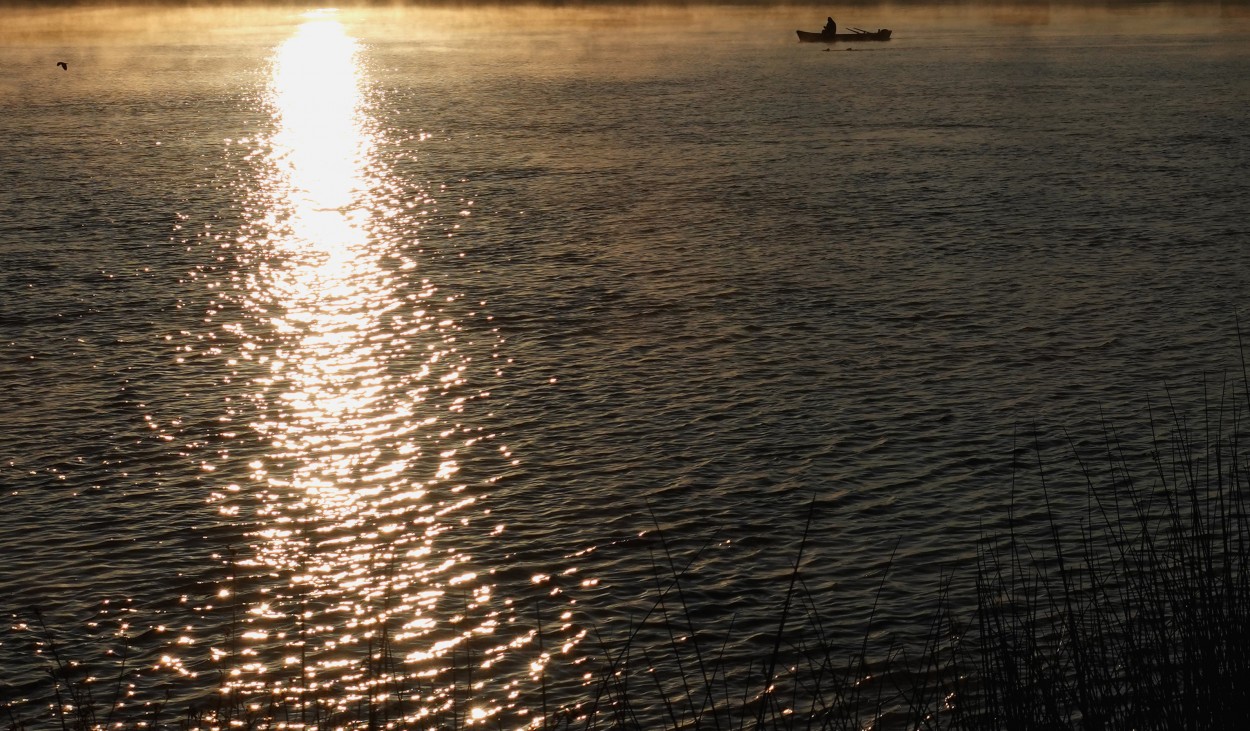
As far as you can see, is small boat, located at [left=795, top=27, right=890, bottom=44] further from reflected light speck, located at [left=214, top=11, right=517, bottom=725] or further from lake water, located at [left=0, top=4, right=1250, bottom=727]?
reflected light speck, located at [left=214, top=11, right=517, bottom=725]

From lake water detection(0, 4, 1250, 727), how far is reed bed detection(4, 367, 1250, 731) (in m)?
0.25

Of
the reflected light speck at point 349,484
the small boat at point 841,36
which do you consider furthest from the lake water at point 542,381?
the small boat at point 841,36

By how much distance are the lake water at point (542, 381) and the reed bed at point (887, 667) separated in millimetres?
248

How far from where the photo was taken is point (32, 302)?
1319 inches

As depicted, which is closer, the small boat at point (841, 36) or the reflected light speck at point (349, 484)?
the reflected light speck at point (349, 484)

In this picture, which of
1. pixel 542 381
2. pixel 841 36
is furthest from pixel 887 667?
pixel 841 36

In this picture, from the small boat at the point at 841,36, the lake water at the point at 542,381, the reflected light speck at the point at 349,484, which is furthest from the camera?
the small boat at the point at 841,36

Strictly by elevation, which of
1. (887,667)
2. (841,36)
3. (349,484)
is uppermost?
(841,36)

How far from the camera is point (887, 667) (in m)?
12.3

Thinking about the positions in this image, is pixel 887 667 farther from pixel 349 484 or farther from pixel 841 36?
pixel 841 36

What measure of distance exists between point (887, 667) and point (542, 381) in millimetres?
15311

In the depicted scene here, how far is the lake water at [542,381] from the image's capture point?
17.2 metres

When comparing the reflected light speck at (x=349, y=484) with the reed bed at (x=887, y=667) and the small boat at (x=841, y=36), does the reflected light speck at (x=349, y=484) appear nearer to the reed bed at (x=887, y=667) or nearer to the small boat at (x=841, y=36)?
the reed bed at (x=887, y=667)

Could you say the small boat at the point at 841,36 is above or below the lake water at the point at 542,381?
above
